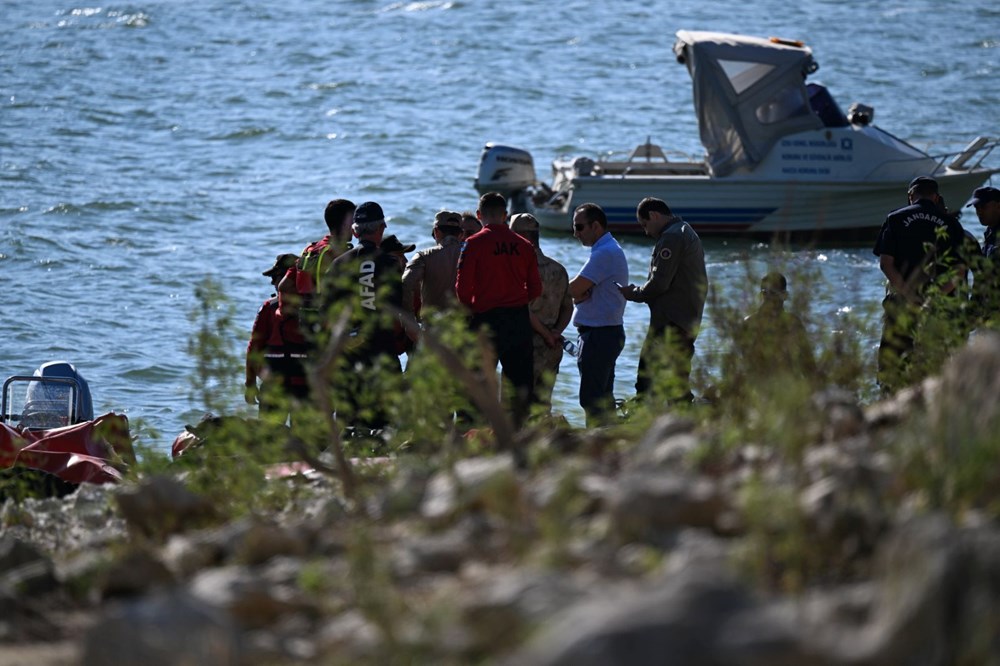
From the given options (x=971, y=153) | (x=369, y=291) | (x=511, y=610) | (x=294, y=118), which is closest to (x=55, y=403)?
(x=369, y=291)

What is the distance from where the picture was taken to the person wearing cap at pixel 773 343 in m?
5.98

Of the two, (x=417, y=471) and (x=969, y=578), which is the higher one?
(x=969, y=578)

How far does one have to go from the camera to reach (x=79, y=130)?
109 feet

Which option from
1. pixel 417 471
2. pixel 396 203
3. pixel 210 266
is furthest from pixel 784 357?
pixel 396 203

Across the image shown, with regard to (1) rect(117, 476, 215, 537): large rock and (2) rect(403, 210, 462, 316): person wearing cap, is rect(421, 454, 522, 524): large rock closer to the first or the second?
(1) rect(117, 476, 215, 537): large rock

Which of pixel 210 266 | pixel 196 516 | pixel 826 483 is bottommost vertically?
pixel 210 266

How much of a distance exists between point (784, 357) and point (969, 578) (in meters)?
2.58

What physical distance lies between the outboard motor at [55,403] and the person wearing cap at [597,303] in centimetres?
304

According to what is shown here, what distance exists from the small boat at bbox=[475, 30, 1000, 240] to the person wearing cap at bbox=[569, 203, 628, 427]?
12.6 metres

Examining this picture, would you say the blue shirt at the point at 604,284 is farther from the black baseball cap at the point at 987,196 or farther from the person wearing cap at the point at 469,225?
the black baseball cap at the point at 987,196

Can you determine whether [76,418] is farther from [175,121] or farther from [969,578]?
[175,121]

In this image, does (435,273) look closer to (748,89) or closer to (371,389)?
(371,389)

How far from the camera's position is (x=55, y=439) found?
27.6ft

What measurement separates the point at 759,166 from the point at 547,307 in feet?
44.1
